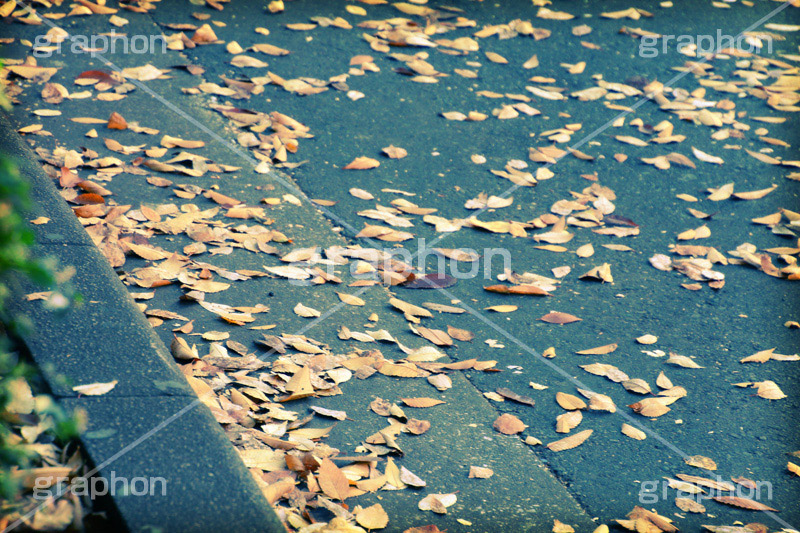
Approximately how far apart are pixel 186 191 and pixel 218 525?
7.51ft

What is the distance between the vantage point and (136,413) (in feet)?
6.13

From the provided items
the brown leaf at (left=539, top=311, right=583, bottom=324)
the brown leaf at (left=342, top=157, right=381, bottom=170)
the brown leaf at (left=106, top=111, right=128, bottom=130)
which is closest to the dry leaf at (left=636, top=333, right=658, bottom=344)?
the brown leaf at (left=539, top=311, right=583, bottom=324)

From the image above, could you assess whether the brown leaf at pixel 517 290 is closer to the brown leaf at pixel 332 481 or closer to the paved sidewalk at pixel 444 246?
the paved sidewalk at pixel 444 246

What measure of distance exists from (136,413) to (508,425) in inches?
53.2

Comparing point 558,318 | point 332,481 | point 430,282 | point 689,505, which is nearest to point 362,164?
point 430,282

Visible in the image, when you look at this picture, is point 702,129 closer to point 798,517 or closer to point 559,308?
point 559,308

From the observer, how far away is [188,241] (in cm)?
325

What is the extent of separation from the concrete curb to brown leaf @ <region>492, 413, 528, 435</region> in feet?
3.58

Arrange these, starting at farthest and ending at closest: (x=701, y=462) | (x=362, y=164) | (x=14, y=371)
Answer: (x=362, y=164), (x=701, y=462), (x=14, y=371)

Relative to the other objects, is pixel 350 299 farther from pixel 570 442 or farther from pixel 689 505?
pixel 689 505

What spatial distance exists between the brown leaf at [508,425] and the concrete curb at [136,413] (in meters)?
1.09

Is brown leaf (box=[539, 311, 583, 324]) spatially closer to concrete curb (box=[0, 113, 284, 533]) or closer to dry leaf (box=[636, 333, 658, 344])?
dry leaf (box=[636, 333, 658, 344])

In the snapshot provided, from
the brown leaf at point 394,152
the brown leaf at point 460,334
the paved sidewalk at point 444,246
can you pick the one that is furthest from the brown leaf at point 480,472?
the brown leaf at point 394,152

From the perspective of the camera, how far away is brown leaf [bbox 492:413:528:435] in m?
2.57
